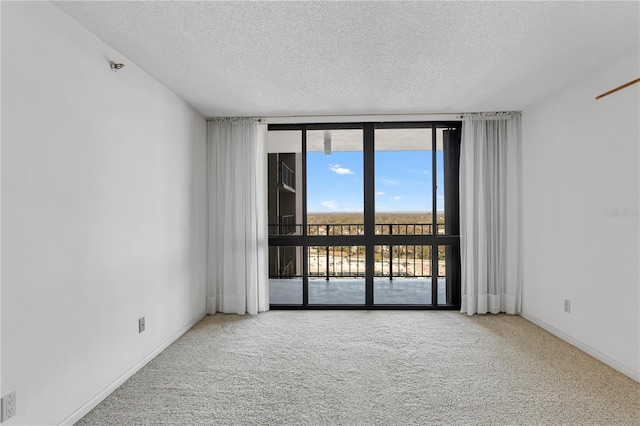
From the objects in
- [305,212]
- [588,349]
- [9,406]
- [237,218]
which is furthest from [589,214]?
[9,406]

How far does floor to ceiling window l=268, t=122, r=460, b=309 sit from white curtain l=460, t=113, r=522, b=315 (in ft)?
0.75

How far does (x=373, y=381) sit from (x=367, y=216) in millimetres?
2132


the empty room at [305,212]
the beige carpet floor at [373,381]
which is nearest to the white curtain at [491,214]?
the empty room at [305,212]

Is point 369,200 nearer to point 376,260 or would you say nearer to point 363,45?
point 376,260

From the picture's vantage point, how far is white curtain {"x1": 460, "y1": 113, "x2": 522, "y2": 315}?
395cm

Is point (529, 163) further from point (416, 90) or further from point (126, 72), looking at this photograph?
point (126, 72)

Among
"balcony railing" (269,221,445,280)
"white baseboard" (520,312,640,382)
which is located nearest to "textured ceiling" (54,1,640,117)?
"white baseboard" (520,312,640,382)

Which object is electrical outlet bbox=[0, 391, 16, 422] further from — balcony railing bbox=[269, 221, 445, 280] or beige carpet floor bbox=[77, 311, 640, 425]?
balcony railing bbox=[269, 221, 445, 280]

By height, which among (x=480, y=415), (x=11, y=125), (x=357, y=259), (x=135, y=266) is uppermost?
(x=11, y=125)

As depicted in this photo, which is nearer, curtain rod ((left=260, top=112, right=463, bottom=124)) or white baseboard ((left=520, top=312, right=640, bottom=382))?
white baseboard ((left=520, top=312, right=640, bottom=382))

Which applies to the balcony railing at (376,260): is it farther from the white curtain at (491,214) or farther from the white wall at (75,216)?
the white wall at (75,216)

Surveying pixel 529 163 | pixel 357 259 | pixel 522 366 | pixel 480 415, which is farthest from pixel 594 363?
pixel 357 259

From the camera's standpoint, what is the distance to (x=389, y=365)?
2.69 meters

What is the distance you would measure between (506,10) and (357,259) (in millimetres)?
4406
